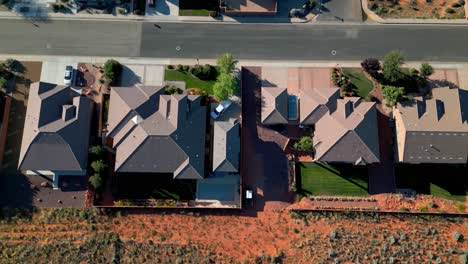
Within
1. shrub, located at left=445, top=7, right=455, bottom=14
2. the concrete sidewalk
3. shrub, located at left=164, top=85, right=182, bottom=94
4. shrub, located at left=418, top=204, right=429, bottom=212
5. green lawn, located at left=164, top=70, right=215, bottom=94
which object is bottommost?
shrub, located at left=418, top=204, right=429, bottom=212

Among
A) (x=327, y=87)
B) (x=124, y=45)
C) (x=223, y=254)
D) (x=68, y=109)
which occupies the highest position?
(x=124, y=45)

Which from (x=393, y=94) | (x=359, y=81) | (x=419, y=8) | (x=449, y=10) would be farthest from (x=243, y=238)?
(x=449, y=10)

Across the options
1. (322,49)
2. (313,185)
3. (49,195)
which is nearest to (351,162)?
(313,185)

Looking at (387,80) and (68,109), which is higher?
(387,80)

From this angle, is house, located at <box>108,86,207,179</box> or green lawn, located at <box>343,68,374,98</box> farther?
green lawn, located at <box>343,68,374,98</box>

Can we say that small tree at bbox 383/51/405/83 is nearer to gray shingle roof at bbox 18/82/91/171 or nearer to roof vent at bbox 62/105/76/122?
gray shingle roof at bbox 18/82/91/171

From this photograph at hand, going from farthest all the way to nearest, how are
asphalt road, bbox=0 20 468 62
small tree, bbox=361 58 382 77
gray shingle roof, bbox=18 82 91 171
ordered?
asphalt road, bbox=0 20 468 62 → small tree, bbox=361 58 382 77 → gray shingle roof, bbox=18 82 91 171

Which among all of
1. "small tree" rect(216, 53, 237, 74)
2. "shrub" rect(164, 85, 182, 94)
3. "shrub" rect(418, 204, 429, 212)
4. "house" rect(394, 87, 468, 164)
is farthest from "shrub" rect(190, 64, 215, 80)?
"shrub" rect(418, 204, 429, 212)

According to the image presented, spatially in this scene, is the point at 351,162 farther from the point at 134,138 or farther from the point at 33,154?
the point at 33,154
